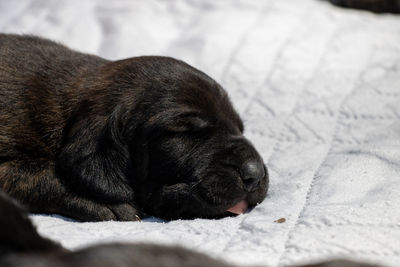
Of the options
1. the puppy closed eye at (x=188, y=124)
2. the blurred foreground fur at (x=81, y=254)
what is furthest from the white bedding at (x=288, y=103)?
the blurred foreground fur at (x=81, y=254)

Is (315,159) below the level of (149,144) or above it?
below

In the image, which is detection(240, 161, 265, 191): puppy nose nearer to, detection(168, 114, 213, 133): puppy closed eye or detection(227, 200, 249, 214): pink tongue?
detection(227, 200, 249, 214): pink tongue

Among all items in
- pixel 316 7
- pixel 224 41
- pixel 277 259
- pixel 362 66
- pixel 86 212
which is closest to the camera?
pixel 277 259

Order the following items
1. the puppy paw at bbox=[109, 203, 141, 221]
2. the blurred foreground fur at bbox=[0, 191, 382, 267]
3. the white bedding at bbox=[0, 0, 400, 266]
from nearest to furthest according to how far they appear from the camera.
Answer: the blurred foreground fur at bbox=[0, 191, 382, 267] → the white bedding at bbox=[0, 0, 400, 266] → the puppy paw at bbox=[109, 203, 141, 221]

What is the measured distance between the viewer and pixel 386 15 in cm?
675

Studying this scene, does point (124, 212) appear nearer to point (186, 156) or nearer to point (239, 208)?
point (186, 156)

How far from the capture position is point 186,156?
12.1 feet

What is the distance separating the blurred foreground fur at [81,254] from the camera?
5.86 ft

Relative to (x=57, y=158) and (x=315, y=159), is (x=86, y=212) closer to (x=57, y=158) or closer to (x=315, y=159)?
(x=57, y=158)

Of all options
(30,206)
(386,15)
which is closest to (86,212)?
(30,206)

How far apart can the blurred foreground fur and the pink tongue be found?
5.68 ft

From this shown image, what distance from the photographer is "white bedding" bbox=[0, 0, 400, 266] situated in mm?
3082

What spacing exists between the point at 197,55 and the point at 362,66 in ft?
4.57

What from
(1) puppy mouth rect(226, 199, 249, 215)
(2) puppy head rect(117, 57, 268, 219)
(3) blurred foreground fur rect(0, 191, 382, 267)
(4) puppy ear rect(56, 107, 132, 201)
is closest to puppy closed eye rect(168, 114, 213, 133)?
(2) puppy head rect(117, 57, 268, 219)
